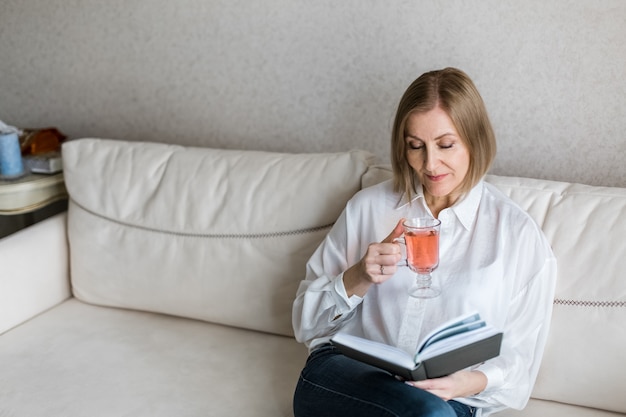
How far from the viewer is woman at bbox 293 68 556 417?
1.80 m

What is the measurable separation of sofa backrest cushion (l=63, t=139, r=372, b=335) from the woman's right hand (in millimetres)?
434

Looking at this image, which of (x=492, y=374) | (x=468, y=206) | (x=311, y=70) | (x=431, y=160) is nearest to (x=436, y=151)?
(x=431, y=160)

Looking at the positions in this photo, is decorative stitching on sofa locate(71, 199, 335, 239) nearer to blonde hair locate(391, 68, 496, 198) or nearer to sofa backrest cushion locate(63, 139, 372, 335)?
sofa backrest cushion locate(63, 139, 372, 335)

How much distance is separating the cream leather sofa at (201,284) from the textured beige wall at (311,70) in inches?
10.3

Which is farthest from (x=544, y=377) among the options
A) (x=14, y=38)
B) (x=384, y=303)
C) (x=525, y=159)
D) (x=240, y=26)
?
(x=14, y=38)

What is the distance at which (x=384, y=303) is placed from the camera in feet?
6.34

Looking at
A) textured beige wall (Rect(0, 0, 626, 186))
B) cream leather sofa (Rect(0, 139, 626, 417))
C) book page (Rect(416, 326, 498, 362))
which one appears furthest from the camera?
textured beige wall (Rect(0, 0, 626, 186))

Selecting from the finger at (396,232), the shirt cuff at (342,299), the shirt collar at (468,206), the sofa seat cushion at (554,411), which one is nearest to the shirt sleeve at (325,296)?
the shirt cuff at (342,299)

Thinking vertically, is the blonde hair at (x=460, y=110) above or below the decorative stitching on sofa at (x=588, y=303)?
above

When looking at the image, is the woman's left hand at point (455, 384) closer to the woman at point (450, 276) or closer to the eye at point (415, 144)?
the woman at point (450, 276)

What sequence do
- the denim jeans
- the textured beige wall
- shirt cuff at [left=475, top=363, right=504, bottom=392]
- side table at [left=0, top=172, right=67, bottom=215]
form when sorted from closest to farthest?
1. the denim jeans
2. shirt cuff at [left=475, top=363, right=504, bottom=392]
3. the textured beige wall
4. side table at [left=0, top=172, right=67, bottom=215]

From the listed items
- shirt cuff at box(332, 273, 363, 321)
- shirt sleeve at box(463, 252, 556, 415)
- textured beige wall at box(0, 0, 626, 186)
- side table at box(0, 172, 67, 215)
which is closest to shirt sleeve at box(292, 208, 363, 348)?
shirt cuff at box(332, 273, 363, 321)

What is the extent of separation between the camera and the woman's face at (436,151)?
185 centimetres

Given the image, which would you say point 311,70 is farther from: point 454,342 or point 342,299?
point 454,342
